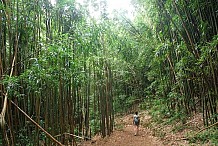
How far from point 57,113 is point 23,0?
2.49 m

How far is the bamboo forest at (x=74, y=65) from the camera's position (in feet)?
12.1

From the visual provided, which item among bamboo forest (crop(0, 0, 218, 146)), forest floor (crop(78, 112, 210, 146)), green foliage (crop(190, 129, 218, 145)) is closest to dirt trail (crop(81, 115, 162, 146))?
forest floor (crop(78, 112, 210, 146))

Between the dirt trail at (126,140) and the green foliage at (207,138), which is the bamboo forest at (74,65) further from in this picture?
the dirt trail at (126,140)

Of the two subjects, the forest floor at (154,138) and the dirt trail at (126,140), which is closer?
the forest floor at (154,138)

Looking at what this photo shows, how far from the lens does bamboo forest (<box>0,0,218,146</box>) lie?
3.69 meters

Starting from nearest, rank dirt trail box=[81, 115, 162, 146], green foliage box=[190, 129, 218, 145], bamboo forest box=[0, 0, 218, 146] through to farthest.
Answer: bamboo forest box=[0, 0, 218, 146]
green foliage box=[190, 129, 218, 145]
dirt trail box=[81, 115, 162, 146]

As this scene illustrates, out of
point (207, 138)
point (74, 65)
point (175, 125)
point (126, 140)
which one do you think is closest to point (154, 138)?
point (175, 125)

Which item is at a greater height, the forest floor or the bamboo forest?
the bamboo forest

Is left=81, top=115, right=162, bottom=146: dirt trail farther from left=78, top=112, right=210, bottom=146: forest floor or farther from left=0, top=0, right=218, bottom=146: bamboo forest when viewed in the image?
left=0, top=0, right=218, bottom=146: bamboo forest

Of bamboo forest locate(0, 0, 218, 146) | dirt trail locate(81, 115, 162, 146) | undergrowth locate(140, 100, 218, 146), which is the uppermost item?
bamboo forest locate(0, 0, 218, 146)

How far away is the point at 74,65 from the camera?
Answer: 4141mm

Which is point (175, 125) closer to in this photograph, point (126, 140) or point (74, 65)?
point (126, 140)

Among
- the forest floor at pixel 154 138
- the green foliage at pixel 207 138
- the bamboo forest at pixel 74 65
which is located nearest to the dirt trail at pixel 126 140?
the forest floor at pixel 154 138

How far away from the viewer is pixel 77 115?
24.5ft
